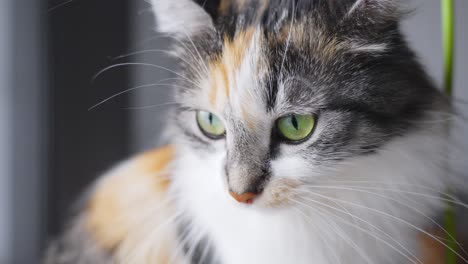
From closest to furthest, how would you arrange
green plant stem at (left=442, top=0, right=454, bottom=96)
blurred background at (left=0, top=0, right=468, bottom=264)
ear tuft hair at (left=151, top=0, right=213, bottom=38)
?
green plant stem at (left=442, top=0, right=454, bottom=96), ear tuft hair at (left=151, top=0, right=213, bottom=38), blurred background at (left=0, top=0, right=468, bottom=264)

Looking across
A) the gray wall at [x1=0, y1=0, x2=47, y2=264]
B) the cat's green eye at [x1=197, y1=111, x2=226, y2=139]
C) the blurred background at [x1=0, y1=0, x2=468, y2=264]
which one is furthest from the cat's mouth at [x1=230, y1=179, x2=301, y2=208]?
the gray wall at [x1=0, y1=0, x2=47, y2=264]

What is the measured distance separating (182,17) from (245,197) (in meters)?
0.29

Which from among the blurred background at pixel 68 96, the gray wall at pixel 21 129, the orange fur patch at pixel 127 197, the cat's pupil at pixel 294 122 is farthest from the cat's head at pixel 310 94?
the gray wall at pixel 21 129

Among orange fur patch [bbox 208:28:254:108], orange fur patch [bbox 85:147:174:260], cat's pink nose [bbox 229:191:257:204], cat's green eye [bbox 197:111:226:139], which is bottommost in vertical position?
orange fur patch [bbox 85:147:174:260]

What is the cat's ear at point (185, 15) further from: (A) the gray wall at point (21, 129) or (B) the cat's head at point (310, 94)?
(A) the gray wall at point (21, 129)

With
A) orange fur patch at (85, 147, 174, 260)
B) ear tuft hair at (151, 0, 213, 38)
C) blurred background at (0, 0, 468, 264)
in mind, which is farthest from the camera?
blurred background at (0, 0, 468, 264)

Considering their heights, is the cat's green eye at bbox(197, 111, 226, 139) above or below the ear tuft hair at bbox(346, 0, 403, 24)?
below

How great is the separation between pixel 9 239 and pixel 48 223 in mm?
119

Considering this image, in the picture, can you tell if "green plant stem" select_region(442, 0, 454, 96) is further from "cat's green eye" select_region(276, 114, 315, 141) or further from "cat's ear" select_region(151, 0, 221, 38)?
"cat's ear" select_region(151, 0, 221, 38)

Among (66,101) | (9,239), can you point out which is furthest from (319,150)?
(9,239)

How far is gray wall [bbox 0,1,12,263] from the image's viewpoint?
1.31 meters

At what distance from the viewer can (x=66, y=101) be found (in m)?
1.31

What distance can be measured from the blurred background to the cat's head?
1.55 feet

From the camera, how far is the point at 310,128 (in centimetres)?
77
